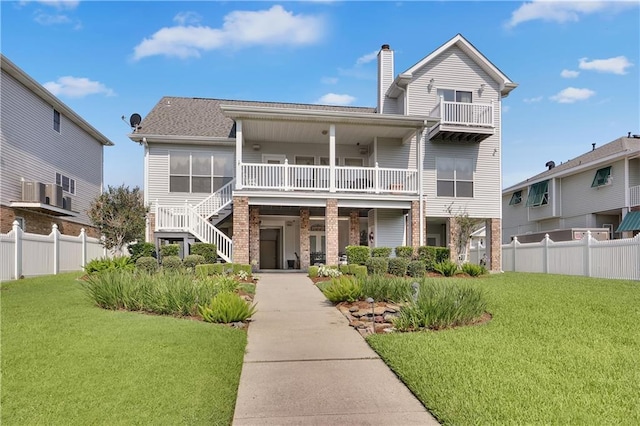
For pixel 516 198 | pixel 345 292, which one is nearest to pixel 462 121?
pixel 345 292

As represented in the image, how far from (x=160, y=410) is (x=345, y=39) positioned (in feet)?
42.0

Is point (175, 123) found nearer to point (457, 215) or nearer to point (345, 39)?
point (345, 39)

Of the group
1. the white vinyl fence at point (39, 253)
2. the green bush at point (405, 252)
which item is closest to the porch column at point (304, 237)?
the green bush at point (405, 252)

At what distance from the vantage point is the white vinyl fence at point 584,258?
1306 cm

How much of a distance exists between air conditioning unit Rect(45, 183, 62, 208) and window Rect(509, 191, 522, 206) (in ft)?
96.6

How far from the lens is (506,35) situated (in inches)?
515

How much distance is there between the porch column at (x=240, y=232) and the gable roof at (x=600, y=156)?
1974 centimetres

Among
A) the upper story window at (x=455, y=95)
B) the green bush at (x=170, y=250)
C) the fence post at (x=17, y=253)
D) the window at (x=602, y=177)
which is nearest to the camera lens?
the fence post at (x=17, y=253)

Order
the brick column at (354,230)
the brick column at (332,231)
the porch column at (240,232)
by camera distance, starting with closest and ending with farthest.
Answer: the porch column at (240,232)
the brick column at (332,231)
the brick column at (354,230)

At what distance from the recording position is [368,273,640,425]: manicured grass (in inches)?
160

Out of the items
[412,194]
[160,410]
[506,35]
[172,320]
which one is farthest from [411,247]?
[160,410]

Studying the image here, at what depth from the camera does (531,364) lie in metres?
5.27

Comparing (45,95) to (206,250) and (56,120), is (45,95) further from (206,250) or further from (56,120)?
(206,250)

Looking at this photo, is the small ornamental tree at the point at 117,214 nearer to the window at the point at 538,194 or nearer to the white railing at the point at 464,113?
the white railing at the point at 464,113
